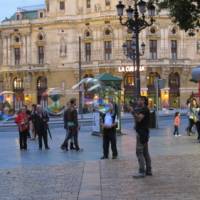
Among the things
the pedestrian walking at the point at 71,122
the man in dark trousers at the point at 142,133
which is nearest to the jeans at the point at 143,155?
the man in dark trousers at the point at 142,133

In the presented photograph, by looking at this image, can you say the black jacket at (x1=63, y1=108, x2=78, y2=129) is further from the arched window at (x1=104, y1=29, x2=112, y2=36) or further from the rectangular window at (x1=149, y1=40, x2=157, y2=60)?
the arched window at (x1=104, y1=29, x2=112, y2=36)

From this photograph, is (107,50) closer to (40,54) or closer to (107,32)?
(107,32)

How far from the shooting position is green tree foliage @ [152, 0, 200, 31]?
579 inches

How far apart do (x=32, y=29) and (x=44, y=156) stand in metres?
74.3

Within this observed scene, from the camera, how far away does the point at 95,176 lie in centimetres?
1413

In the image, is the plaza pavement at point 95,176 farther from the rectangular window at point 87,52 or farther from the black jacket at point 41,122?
the rectangular window at point 87,52

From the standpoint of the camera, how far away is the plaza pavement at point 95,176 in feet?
37.6

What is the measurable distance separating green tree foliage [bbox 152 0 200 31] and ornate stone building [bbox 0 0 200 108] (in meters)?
68.3

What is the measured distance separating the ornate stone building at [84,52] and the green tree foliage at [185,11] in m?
68.3

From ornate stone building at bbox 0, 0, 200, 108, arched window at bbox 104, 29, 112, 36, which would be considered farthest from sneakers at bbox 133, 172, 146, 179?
arched window at bbox 104, 29, 112, 36

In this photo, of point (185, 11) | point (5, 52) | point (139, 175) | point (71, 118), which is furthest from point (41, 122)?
point (5, 52)

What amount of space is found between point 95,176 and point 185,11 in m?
4.45

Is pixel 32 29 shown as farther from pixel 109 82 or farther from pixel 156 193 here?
pixel 156 193

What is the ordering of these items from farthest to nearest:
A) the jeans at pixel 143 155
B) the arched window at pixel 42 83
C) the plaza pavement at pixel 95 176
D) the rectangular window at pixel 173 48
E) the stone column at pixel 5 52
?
the stone column at pixel 5 52 < the arched window at pixel 42 83 < the rectangular window at pixel 173 48 < the jeans at pixel 143 155 < the plaza pavement at pixel 95 176
